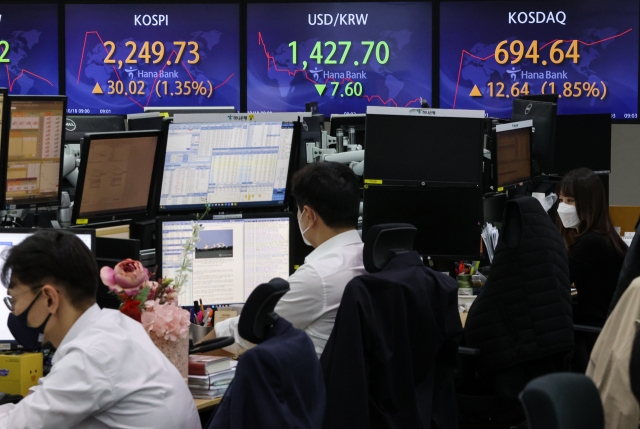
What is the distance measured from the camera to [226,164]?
3.24m

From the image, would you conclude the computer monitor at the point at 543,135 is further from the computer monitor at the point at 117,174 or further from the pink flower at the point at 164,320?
the pink flower at the point at 164,320

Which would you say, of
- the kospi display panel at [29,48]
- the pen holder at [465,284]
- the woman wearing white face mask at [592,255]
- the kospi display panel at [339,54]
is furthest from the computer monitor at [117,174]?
the kospi display panel at [29,48]

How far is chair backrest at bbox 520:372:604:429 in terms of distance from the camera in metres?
1.35

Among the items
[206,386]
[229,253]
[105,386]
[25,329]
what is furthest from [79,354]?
[229,253]

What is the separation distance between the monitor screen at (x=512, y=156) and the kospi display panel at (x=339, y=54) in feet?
8.49

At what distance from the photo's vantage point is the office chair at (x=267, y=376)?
5.32ft

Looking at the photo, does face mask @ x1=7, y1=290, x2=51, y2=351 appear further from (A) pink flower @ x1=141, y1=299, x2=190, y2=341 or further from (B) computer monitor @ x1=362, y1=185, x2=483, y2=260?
(B) computer monitor @ x1=362, y1=185, x2=483, y2=260

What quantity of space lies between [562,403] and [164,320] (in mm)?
1185

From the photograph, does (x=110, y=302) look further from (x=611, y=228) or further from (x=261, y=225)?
(x=611, y=228)

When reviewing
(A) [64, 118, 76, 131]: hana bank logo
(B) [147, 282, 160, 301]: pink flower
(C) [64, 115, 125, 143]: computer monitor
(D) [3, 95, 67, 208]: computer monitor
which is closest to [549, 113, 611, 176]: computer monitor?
(C) [64, 115, 125, 143]: computer monitor

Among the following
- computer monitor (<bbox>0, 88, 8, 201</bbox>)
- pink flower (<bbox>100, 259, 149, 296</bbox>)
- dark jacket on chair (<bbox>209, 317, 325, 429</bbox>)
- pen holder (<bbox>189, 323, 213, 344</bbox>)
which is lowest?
pen holder (<bbox>189, 323, 213, 344</bbox>)

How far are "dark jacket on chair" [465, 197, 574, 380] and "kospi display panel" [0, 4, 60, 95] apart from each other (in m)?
4.84

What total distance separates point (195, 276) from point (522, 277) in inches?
43.0

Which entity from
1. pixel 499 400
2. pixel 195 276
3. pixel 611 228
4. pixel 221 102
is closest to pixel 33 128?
pixel 195 276
